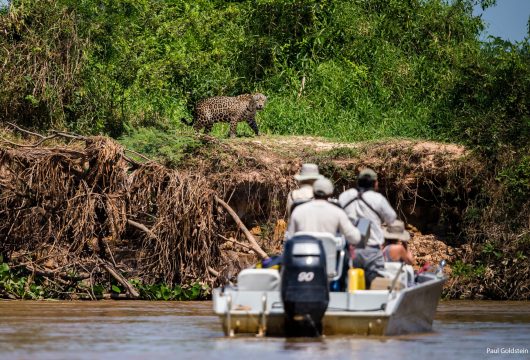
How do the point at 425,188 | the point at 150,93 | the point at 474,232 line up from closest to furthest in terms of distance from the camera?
the point at 474,232 < the point at 425,188 < the point at 150,93

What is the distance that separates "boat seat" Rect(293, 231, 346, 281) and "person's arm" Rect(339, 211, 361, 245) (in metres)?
0.13

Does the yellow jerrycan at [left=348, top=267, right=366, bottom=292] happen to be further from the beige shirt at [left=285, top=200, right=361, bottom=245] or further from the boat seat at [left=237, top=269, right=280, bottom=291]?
the boat seat at [left=237, top=269, right=280, bottom=291]

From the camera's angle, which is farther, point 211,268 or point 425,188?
point 425,188

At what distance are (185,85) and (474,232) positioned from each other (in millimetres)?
7332

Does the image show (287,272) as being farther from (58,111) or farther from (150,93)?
(150,93)

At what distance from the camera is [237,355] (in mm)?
11180

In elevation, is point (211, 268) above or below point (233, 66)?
below

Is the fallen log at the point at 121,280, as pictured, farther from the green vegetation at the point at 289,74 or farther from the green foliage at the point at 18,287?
the green vegetation at the point at 289,74

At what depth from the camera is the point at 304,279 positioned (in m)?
11.8

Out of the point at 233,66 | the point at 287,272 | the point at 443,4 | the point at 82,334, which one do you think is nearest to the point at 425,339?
the point at 287,272

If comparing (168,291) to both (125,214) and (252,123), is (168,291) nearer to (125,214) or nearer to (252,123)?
(125,214)

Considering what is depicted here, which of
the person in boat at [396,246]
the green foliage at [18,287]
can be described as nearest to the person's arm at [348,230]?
the person in boat at [396,246]

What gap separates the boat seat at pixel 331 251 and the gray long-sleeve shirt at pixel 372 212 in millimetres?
597

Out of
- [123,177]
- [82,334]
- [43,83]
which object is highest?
[43,83]
